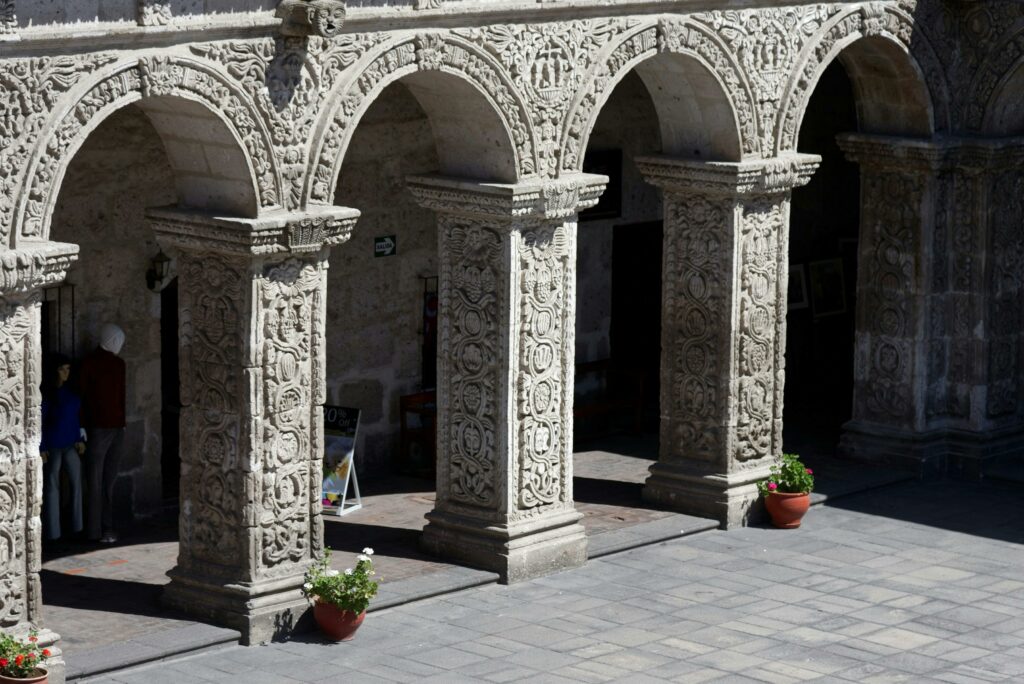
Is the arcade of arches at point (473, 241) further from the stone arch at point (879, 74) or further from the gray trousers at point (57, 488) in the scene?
the gray trousers at point (57, 488)

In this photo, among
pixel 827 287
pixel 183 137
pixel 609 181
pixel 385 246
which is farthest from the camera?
pixel 827 287

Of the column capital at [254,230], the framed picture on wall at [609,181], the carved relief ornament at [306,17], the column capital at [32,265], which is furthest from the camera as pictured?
the framed picture on wall at [609,181]

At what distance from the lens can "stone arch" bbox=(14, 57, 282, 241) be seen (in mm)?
12719

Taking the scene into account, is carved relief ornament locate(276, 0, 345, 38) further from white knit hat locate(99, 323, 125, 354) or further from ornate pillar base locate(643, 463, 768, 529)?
ornate pillar base locate(643, 463, 768, 529)

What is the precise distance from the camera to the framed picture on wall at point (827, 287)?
23.2 meters

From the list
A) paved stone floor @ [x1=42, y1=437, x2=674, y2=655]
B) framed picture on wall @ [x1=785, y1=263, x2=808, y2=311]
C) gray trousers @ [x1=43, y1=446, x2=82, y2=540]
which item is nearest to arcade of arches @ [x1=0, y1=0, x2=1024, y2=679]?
paved stone floor @ [x1=42, y1=437, x2=674, y2=655]

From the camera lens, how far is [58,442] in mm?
15945

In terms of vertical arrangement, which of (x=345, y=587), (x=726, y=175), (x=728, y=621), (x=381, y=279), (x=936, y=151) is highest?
(x=936, y=151)

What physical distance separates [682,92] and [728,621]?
4.40 m

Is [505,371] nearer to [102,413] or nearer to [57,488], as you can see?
[102,413]

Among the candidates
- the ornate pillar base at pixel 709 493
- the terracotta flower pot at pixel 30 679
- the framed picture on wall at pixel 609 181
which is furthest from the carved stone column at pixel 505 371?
the terracotta flower pot at pixel 30 679

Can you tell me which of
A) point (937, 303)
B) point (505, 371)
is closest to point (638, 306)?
point (937, 303)

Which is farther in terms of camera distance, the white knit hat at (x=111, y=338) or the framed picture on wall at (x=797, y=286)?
the framed picture on wall at (x=797, y=286)

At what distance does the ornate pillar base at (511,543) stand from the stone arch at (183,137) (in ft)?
10.9
